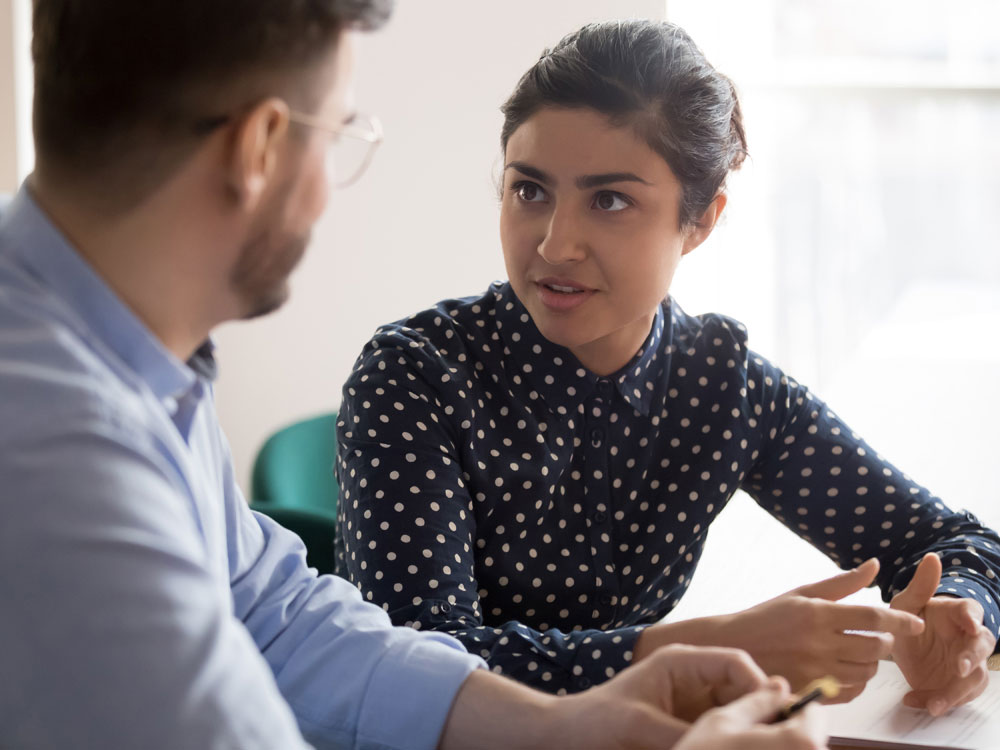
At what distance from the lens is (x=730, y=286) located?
3287mm

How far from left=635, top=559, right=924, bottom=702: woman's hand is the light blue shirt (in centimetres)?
55

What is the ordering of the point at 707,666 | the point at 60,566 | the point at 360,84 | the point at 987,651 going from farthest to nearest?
the point at 360,84 < the point at 987,651 < the point at 707,666 < the point at 60,566

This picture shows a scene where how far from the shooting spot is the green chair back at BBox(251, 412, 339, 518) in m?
2.34

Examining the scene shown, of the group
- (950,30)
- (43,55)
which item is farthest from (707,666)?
(950,30)

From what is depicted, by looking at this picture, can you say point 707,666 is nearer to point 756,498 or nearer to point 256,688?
point 256,688

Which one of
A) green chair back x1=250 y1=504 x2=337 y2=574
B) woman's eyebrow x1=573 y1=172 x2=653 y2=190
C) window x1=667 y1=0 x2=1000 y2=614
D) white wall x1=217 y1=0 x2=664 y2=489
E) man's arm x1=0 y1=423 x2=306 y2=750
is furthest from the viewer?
window x1=667 y1=0 x2=1000 y2=614

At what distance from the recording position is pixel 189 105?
0.81 metres

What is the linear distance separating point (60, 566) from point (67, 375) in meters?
0.12

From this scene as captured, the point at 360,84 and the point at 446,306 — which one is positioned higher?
the point at 360,84

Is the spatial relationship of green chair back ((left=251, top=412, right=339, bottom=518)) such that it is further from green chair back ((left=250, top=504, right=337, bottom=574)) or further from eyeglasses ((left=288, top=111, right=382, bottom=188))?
eyeglasses ((left=288, top=111, right=382, bottom=188))

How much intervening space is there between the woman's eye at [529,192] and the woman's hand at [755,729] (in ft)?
2.77

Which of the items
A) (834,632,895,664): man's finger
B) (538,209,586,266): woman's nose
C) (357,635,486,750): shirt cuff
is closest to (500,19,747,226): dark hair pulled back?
(538,209,586,266): woman's nose

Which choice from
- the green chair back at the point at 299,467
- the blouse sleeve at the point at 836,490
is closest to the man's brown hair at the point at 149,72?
the blouse sleeve at the point at 836,490

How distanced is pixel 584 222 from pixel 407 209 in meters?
1.73
